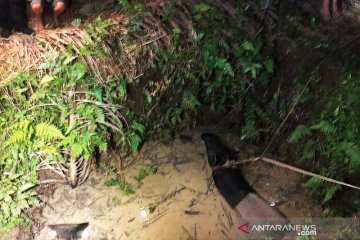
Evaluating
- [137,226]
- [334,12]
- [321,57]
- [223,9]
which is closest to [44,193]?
[137,226]

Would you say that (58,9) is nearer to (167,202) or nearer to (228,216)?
(167,202)

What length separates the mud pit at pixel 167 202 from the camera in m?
4.41

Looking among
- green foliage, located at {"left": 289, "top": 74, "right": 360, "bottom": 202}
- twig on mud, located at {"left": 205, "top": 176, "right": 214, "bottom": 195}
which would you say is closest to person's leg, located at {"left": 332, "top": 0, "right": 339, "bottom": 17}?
green foliage, located at {"left": 289, "top": 74, "right": 360, "bottom": 202}

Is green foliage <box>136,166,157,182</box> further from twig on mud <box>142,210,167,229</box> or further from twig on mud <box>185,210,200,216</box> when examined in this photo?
twig on mud <box>185,210,200,216</box>

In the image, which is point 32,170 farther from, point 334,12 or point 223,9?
point 334,12

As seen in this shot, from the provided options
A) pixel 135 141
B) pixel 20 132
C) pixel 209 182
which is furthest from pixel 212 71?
pixel 20 132

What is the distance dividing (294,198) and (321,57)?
221cm

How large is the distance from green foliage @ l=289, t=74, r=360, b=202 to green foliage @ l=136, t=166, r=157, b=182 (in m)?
2.13

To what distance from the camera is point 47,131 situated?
4461 mm

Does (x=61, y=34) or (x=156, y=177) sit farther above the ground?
(x=61, y=34)

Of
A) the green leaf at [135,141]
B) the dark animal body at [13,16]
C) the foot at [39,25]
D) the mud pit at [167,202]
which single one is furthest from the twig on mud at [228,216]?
the dark animal body at [13,16]

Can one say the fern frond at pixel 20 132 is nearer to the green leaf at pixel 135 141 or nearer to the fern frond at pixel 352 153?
the green leaf at pixel 135 141

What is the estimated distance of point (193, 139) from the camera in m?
5.57

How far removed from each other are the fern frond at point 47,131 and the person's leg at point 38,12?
263cm
